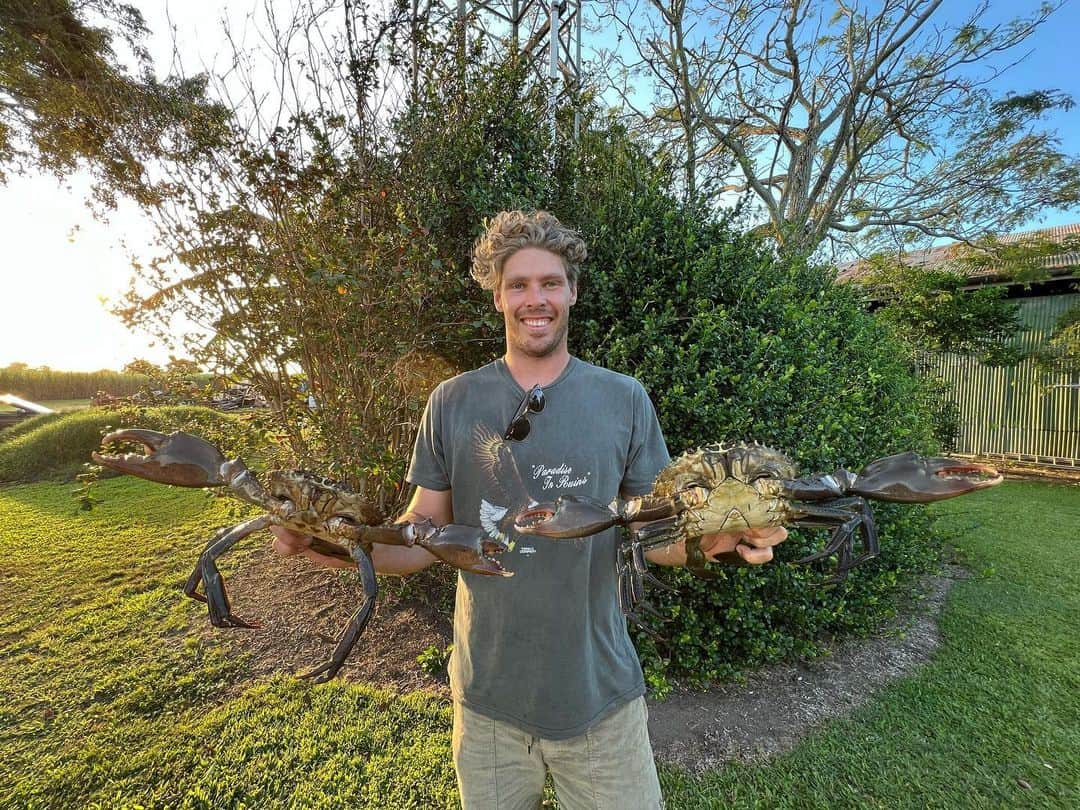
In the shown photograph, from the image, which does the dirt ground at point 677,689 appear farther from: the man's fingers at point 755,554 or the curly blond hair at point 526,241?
the curly blond hair at point 526,241

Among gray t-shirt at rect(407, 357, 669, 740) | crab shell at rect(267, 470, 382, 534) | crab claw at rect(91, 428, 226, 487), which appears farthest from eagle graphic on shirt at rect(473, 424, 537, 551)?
crab claw at rect(91, 428, 226, 487)

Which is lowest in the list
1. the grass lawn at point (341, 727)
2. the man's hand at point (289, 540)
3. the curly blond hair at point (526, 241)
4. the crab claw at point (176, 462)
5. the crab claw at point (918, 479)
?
the grass lawn at point (341, 727)

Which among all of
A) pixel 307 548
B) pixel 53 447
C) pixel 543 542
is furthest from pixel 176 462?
pixel 53 447

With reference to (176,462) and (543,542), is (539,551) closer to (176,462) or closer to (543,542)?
(543,542)

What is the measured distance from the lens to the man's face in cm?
212

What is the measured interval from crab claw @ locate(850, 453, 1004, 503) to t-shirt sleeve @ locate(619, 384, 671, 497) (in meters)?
0.77

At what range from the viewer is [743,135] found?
48.7 feet

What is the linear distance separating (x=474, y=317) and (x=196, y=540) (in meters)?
6.67

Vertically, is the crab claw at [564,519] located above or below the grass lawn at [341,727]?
above

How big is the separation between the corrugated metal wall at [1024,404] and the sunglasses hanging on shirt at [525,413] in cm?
1579

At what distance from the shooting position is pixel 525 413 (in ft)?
6.64

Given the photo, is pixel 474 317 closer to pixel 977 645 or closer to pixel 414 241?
pixel 414 241

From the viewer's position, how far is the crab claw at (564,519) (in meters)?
1.75

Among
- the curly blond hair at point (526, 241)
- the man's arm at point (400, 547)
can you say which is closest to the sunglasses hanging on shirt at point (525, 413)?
the man's arm at point (400, 547)
